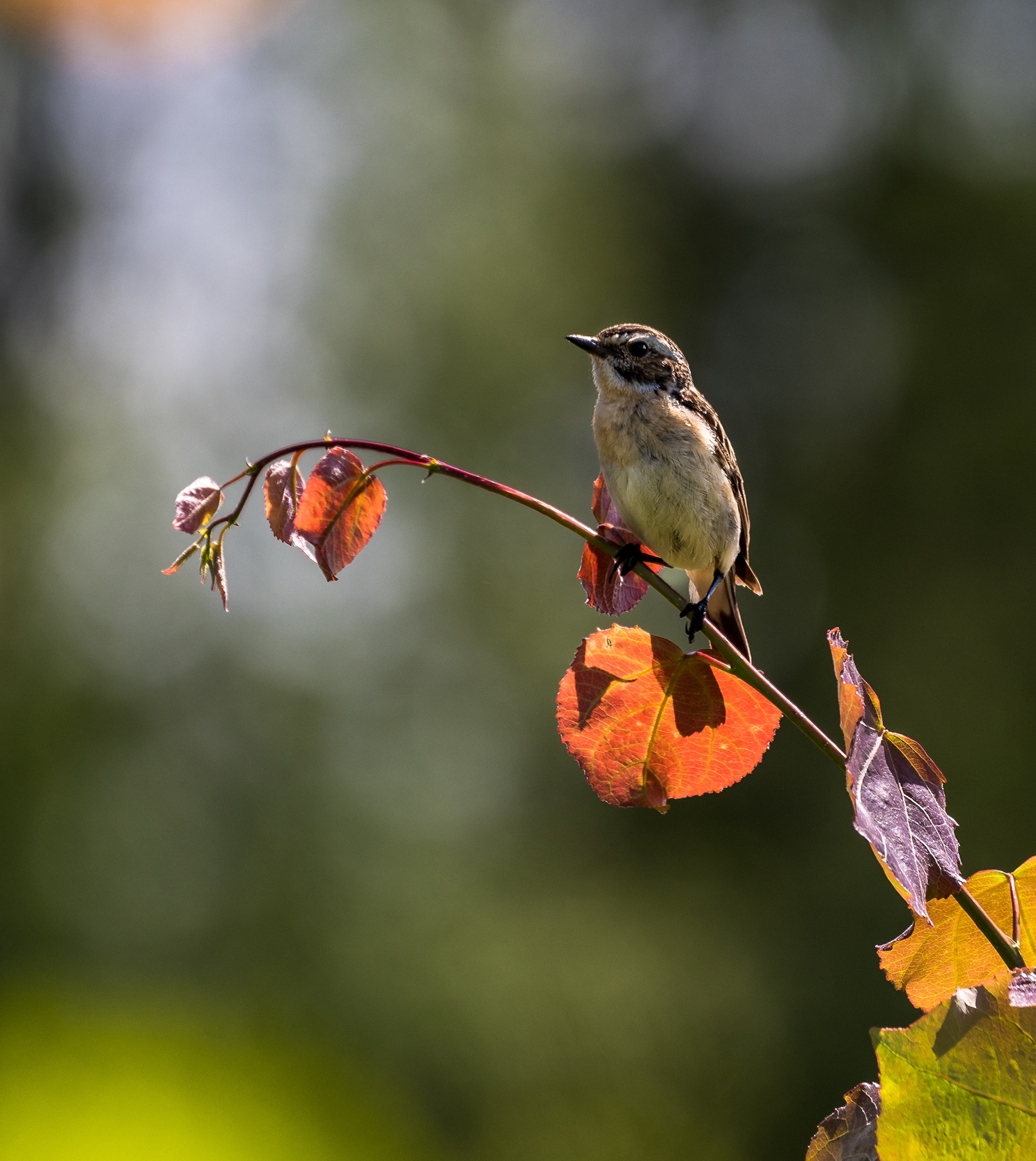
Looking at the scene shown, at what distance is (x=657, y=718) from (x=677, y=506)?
159cm

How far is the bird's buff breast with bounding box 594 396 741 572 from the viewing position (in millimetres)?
2947

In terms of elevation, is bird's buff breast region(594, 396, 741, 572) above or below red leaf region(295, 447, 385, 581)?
below

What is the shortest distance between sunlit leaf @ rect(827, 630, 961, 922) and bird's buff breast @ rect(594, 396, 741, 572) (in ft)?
5.79

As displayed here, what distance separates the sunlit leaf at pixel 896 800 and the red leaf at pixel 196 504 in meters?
0.78

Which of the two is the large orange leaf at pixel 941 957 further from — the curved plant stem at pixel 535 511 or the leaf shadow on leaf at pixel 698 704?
the leaf shadow on leaf at pixel 698 704

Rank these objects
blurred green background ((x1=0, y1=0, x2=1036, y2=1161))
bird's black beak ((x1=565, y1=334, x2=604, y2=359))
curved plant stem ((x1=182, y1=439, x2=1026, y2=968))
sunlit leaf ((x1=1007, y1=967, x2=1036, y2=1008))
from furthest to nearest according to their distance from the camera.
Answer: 1. blurred green background ((x1=0, y1=0, x2=1036, y2=1161))
2. bird's black beak ((x1=565, y1=334, x2=604, y2=359))
3. curved plant stem ((x1=182, y1=439, x2=1026, y2=968))
4. sunlit leaf ((x1=1007, y1=967, x2=1036, y2=1008))

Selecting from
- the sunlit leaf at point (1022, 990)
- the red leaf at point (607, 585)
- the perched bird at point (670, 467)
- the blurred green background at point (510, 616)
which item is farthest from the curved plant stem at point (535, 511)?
the blurred green background at point (510, 616)

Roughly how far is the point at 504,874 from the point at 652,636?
43.1 ft

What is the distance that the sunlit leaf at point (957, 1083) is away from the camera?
85 centimetres

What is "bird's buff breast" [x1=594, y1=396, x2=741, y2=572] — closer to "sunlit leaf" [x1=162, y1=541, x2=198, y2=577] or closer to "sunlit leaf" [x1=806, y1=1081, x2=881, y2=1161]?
"sunlit leaf" [x1=162, y1=541, x2=198, y2=577]

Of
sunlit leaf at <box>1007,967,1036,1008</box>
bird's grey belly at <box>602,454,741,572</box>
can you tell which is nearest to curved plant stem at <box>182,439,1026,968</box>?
sunlit leaf at <box>1007,967,1036,1008</box>

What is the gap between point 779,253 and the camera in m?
14.7

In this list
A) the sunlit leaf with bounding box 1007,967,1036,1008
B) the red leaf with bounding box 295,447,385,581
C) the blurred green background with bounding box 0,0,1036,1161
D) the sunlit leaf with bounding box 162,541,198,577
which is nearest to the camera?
the sunlit leaf with bounding box 1007,967,1036,1008

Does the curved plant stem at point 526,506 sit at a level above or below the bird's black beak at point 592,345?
below
